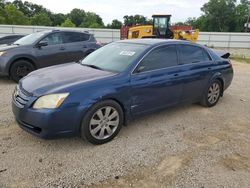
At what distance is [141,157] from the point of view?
3.82 meters

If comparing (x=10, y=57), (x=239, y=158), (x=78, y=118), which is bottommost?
(x=239, y=158)

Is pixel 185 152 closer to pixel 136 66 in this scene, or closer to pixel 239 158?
pixel 239 158

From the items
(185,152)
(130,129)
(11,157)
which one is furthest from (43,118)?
(185,152)

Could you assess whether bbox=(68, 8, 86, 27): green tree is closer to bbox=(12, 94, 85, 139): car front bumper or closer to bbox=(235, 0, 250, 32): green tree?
bbox=(235, 0, 250, 32): green tree

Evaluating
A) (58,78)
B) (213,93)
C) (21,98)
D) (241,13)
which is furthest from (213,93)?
(241,13)

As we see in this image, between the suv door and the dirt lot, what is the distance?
378cm

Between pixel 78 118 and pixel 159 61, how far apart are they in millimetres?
1838

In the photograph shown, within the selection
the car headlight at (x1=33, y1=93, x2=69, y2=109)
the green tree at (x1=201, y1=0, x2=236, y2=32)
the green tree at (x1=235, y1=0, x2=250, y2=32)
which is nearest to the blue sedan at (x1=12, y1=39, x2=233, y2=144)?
the car headlight at (x1=33, y1=93, x2=69, y2=109)

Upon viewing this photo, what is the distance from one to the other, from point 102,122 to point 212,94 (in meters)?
2.96

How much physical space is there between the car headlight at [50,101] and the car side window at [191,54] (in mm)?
2477

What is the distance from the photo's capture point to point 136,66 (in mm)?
4445

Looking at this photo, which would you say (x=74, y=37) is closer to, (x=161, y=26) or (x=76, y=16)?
(x=161, y=26)

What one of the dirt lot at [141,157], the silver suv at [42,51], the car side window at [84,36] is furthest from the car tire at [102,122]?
the car side window at [84,36]

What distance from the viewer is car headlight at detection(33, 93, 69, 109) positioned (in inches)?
145
